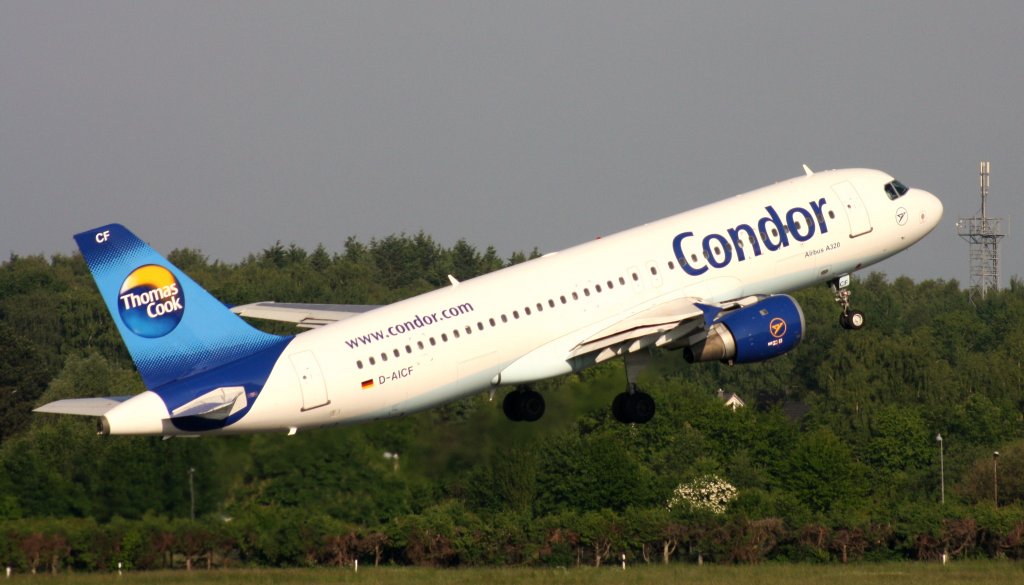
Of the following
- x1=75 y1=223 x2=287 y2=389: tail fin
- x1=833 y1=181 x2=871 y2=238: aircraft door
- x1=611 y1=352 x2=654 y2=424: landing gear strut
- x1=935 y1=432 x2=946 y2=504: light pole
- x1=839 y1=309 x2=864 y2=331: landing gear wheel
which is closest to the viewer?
x1=75 y1=223 x2=287 y2=389: tail fin

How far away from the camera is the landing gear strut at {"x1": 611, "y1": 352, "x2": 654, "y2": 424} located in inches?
2179

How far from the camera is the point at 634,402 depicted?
55438 millimetres

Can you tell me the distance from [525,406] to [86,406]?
1335cm

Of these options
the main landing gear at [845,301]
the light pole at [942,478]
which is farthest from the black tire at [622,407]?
the light pole at [942,478]

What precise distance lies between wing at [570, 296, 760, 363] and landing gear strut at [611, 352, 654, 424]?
1.21 m

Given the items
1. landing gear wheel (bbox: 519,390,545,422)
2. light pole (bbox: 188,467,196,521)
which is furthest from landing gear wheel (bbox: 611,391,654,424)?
light pole (bbox: 188,467,196,521)

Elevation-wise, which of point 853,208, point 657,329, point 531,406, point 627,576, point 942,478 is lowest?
point 627,576

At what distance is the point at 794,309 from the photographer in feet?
177

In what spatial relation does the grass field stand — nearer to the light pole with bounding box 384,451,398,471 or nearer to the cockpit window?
the light pole with bounding box 384,451,398,471

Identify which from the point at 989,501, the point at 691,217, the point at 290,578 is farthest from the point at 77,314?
the point at 691,217

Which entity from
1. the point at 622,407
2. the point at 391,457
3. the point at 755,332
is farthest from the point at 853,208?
the point at 391,457

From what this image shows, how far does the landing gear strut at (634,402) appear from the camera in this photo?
55.3 metres

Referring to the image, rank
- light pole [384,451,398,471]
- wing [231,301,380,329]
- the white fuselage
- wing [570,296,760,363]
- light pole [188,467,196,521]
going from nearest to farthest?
the white fuselage → light pole [188,467,196,521] → wing [570,296,760,363] → light pole [384,451,398,471] → wing [231,301,380,329]

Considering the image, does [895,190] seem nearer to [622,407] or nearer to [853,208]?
Result: [853,208]
